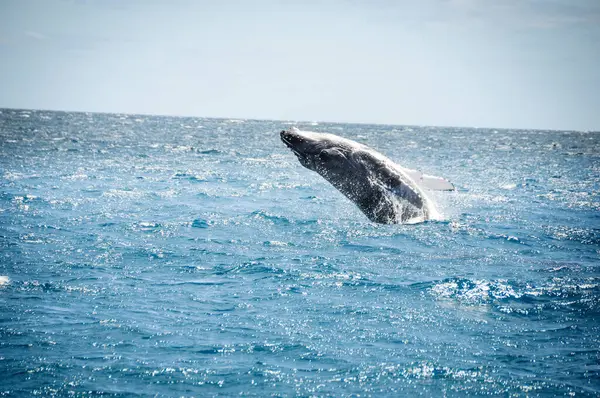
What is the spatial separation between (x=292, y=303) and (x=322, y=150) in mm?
4932

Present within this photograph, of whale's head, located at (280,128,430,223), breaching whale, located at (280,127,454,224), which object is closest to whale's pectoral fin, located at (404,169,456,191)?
breaching whale, located at (280,127,454,224)

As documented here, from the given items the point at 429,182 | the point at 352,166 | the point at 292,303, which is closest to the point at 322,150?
the point at 352,166

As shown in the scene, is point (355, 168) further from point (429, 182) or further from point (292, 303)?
point (292, 303)

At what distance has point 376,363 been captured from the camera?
735 centimetres

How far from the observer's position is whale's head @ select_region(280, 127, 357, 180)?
13.4 m

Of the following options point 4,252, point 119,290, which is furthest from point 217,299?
point 4,252

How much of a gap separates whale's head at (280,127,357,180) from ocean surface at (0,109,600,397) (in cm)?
213

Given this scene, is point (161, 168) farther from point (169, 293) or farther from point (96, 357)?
point (96, 357)

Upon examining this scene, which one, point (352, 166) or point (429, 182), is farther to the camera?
point (429, 182)

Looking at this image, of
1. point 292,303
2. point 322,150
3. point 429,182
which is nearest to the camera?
point 292,303

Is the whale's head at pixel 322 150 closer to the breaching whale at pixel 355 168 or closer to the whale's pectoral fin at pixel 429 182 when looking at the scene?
the breaching whale at pixel 355 168

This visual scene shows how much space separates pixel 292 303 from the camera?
9633 mm

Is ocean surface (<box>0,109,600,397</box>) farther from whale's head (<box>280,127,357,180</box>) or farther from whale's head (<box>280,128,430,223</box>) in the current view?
whale's head (<box>280,127,357,180</box>)

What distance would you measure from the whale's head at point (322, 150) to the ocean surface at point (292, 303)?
2133mm
